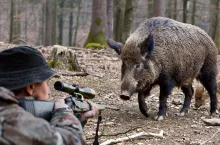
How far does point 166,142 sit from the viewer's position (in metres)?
6.47

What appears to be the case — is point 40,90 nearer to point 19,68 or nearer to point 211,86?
point 19,68

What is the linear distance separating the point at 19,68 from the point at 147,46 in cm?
494

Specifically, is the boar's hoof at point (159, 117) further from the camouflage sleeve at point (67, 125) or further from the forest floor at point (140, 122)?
the camouflage sleeve at point (67, 125)

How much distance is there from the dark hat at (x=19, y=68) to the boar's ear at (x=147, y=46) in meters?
4.76

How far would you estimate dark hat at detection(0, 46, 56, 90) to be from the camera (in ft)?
10.2

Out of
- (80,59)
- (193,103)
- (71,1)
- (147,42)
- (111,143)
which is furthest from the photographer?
(71,1)

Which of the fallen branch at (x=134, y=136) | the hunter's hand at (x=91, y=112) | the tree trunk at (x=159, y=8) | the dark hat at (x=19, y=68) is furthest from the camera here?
the tree trunk at (x=159, y=8)

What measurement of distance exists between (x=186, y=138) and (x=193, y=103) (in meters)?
3.58

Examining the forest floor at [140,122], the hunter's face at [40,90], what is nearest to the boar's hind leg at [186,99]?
the forest floor at [140,122]

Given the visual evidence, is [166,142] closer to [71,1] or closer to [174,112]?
[174,112]

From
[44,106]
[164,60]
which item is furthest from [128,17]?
[44,106]

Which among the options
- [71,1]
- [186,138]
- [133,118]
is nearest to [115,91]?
[133,118]

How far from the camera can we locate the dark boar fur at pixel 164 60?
7.91 meters

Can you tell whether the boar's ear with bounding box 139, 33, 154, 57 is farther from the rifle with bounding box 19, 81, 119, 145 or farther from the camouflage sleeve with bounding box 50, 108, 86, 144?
the camouflage sleeve with bounding box 50, 108, 86, 144
